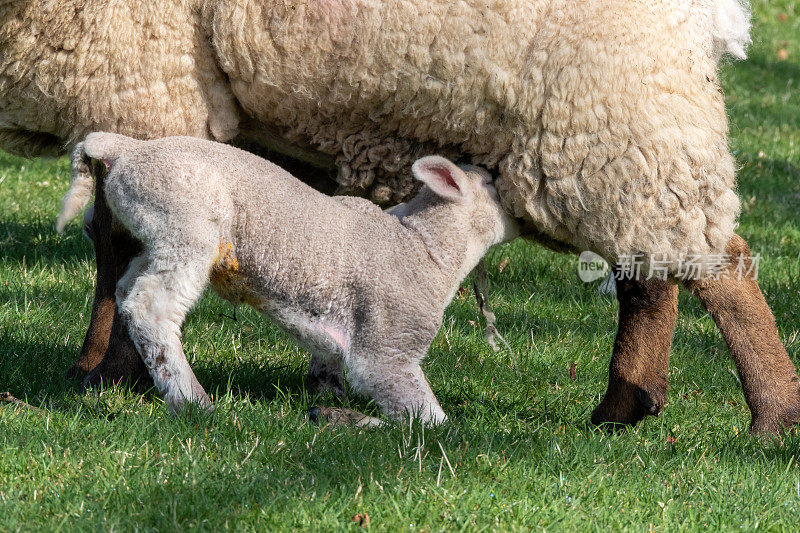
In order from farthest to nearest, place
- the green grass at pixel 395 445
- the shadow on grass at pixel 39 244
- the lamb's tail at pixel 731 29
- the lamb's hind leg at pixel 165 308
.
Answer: the shadow on grass at pixel 39 244 → the lamb's tail at pixel 731 29 → the lamb's hind leg at pixel 165 308 → the green grass at pixel 395 445

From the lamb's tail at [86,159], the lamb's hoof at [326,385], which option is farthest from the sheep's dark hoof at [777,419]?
the lamb's tail at [86,159]

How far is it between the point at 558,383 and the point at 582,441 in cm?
106

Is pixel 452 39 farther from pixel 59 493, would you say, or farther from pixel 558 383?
pixel 59 493

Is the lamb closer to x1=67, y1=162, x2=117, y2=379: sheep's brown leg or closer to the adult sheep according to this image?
the adult sheep

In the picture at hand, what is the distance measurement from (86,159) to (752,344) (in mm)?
2735

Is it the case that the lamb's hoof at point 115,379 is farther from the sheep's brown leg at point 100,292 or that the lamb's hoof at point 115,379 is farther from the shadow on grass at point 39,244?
the shadow on grass at point 39,244

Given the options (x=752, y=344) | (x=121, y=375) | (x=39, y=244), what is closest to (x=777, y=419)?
(x=752, y=344)

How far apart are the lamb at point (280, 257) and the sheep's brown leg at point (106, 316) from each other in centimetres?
32

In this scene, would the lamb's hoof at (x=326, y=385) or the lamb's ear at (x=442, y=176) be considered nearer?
A: the lamb's ear at (x=442, y=176)

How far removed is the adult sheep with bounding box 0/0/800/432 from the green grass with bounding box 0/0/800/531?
0.81m

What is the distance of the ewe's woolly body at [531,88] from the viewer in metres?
3.71

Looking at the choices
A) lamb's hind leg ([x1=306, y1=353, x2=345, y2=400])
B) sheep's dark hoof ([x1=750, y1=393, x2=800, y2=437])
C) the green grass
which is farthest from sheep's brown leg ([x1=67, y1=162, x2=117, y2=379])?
sheep's dark hoof ([x1=750, y1=393, x2=800, y2=437])

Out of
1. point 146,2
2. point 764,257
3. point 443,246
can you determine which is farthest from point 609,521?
point 764,257

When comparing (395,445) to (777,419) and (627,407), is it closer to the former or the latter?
(627,407)
